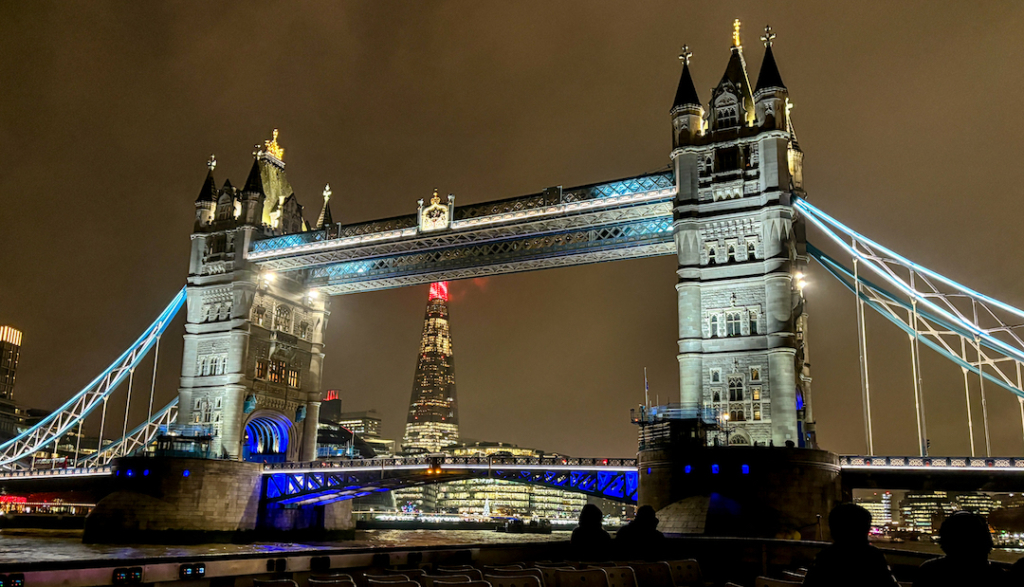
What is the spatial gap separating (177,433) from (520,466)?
22394 mm

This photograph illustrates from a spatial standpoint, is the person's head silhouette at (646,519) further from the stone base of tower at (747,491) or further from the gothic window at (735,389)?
the gothic window at (735,389)

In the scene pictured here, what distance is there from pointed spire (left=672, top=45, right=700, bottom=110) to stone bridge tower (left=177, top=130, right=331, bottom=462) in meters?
29.0

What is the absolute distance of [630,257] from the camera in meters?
49.9

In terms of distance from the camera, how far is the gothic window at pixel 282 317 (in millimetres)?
58594

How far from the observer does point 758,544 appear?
16141 mm

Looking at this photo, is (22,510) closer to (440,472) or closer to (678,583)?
(440,472)

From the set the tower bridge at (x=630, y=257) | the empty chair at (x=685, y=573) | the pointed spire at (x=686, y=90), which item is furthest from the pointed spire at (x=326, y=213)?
the empty chair at (x=685, y=573)

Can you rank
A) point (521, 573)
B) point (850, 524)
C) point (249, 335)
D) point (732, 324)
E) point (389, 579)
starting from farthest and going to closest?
point (249, 335) < point (732, 324) < point (521, 573) < point (389, 579) < point (850, 524)

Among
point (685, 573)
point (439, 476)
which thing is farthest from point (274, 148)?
point (685, 573)

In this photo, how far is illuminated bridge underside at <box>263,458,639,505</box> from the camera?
4544 cm

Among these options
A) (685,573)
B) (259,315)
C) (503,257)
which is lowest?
(685,573)

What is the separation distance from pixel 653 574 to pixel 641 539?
53cm

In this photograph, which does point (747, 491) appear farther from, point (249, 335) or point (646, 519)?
point (249, 335)

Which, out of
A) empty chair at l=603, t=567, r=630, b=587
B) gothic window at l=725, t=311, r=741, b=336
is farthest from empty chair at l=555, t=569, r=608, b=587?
gothic window at l=725, t=311, r=741, b=336
